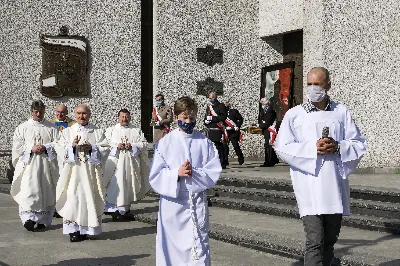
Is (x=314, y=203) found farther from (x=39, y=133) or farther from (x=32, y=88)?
(x=32, y=88)

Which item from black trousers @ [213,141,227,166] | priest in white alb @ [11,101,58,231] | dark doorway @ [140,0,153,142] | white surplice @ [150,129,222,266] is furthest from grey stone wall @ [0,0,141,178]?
white surplice @ [150,129,222,266]

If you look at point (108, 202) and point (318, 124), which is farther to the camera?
point (108, 202)

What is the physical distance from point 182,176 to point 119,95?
1152 centimetres

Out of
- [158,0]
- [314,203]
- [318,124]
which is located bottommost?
[314,203]

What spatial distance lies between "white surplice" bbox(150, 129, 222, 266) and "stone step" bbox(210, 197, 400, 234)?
10.4ft

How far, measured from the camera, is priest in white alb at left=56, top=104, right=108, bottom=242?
8945 millimetres

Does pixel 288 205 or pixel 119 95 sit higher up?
pixel 119 95

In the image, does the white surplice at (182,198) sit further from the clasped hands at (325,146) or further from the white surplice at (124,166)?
the white surplice at (124,166)

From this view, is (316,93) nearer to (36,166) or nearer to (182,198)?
(182,198)

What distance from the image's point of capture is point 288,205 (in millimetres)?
10219

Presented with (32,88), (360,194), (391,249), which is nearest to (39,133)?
(360,194)

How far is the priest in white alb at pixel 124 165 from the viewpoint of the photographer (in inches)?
433

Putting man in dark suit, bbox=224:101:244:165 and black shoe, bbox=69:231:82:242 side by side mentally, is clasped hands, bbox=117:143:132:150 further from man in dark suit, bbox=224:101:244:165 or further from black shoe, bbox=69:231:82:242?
man in dark suit, bbox=224:101:244:165

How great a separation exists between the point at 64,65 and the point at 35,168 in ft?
22.1
